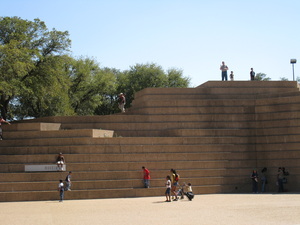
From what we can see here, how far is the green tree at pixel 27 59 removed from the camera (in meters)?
32.9

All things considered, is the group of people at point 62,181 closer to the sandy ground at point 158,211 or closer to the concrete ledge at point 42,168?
the concrete ledge at point 42,168

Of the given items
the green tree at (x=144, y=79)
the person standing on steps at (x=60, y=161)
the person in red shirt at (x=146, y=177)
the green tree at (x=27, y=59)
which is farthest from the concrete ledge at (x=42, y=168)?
the green tree at (x=144, y=79)

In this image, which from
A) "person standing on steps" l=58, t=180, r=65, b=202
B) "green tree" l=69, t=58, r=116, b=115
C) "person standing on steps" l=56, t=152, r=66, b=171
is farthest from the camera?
"green tree" l=69, t=58, r=116, b=115

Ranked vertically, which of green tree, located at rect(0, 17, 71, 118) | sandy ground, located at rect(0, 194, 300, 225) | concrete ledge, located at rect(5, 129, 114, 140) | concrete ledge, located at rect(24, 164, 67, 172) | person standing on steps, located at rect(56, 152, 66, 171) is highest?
green tree, located at rect(0, 17, 71, 118)

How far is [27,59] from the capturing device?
1353 inches

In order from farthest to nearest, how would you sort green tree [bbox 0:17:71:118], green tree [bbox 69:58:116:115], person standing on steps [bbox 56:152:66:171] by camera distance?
green tree [bbox 69:58:116:115]
green tree [bbox 0:17:71:118]
person standing on steps [bbox 56:152:66:171]

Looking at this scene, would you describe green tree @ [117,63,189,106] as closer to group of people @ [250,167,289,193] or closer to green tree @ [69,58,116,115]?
green tree @ [69,58,116,115]

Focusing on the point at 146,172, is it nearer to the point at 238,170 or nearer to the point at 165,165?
the point at 165,165

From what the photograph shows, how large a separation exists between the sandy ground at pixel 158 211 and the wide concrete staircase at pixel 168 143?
1971 mm

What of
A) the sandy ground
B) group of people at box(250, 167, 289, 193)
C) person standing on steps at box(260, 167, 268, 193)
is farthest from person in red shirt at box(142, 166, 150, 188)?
person standing on steps at box(260, 167, 268, 193)

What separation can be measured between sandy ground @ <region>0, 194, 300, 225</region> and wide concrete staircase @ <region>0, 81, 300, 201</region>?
1.97 metres

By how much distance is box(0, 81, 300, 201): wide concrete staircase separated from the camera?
25000mm

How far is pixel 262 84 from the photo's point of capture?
31.0 m

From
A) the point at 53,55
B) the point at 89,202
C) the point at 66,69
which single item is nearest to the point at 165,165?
the point at 89,202
